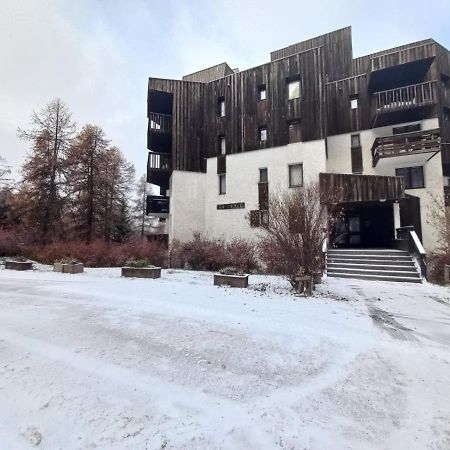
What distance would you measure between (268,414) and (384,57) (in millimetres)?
22964

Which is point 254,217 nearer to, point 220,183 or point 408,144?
point 220,183

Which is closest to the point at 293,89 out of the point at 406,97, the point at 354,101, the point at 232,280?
the point at 354,101

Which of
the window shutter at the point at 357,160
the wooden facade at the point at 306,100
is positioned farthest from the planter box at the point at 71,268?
Result: the window shutter at the point at 357,160

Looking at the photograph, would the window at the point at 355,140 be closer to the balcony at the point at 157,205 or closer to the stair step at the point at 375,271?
the stair step at the point at 375,271

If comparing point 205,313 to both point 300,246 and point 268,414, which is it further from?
point 300,246

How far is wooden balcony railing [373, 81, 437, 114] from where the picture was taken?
58.4 ft

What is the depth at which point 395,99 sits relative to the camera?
18641 mm

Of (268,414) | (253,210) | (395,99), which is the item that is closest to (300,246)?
(268,414)

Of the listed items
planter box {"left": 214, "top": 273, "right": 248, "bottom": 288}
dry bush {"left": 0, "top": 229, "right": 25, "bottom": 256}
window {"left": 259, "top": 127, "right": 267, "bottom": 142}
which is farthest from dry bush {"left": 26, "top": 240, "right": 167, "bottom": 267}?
window {"left": 259, "top": 127, "right": 267, "bottom": 142}

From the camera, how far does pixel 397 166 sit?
19266 mm

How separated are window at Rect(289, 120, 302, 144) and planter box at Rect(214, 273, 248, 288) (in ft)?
41.2

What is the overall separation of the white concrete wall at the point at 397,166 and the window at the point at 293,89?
4114 millimetres

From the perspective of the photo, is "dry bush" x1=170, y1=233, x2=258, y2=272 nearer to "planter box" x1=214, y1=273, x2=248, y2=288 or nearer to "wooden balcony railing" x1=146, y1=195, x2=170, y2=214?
"planter box" x1=214, y1=273, x2=248, y2=288

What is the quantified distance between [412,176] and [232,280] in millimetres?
16248
